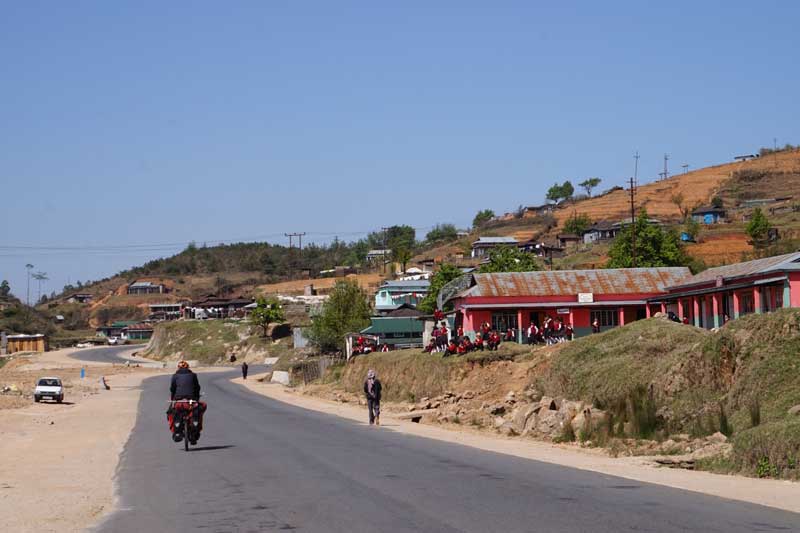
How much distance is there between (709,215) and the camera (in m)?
130

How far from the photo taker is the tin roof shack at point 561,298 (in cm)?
5603

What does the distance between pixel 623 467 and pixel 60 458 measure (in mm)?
13003

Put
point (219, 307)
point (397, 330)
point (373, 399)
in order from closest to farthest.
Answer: point (373, 399) → point (397, 330) → point (219, 307)

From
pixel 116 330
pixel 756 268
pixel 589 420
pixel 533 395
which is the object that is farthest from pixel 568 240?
pixel 589 420

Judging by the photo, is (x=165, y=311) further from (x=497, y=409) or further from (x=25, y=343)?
(x=497, y=409)

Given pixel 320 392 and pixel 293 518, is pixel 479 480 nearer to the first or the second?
pixel 293 518

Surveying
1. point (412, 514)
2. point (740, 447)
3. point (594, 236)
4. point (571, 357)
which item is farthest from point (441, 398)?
point (594, 236)

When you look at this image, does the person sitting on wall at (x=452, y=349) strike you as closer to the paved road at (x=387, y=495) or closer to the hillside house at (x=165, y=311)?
the paved road at (x=387, y=495)

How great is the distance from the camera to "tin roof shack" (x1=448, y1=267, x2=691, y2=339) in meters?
56.0

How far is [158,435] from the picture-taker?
27.6 meters

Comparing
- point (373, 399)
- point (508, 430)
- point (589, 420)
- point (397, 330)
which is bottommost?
point (508, 430)

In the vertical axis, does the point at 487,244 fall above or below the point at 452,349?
above

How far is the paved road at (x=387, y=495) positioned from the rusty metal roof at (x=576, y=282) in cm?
3415

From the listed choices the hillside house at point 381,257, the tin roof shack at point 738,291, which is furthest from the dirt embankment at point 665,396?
the hillside house at point 381,257
